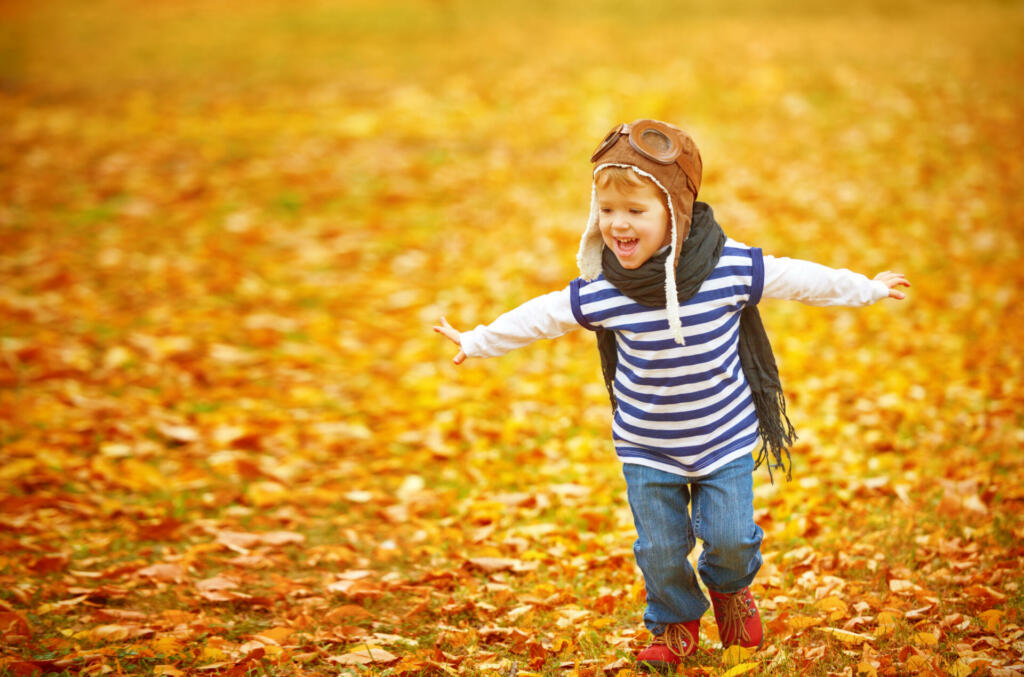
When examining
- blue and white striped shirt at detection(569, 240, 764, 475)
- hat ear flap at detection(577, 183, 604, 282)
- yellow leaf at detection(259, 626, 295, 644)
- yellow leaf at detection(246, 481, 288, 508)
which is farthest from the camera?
yellow leaf at detection(246, 481, 288, 508)

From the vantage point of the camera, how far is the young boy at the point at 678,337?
2.92 metres

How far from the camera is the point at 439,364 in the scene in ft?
22.7

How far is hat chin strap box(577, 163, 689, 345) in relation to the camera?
2.85 m

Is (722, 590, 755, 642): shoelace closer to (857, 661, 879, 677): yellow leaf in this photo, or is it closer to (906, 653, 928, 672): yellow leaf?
(857, 661, 879, 677): yellow leaf

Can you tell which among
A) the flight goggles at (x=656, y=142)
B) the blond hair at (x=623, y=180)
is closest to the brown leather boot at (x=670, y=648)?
the blond hair at (x=623, y=180)

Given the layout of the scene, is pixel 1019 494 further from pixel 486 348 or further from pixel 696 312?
pixel 486 348

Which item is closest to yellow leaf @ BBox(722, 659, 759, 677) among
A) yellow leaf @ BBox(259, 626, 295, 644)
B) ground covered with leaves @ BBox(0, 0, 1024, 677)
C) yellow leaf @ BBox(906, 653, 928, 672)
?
ground covered with leaves @ BBox(0, 0, 1024, 677)

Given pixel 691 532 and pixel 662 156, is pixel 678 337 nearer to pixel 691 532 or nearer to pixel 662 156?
pixel 662 156

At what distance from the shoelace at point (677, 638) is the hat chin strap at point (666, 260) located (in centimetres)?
103

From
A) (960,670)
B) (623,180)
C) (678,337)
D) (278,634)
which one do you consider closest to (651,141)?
(623,180)

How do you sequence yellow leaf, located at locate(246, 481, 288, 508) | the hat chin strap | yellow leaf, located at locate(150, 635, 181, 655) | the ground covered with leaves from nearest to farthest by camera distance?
the hat chin strap
yellow leaf, located at locate(150, 635, 181, 655)
the ground covered with leaves
yellow leaf, located at locate(246, 481, 288, 508)

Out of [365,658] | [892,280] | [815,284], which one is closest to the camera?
[815,284]

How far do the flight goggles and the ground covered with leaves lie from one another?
5.48ft

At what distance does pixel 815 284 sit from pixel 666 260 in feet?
1.70
